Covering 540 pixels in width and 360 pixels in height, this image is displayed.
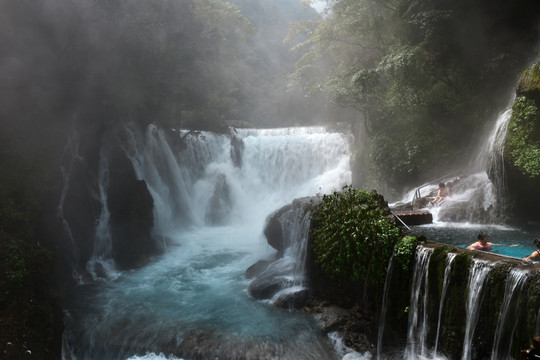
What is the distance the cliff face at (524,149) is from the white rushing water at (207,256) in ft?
30.2

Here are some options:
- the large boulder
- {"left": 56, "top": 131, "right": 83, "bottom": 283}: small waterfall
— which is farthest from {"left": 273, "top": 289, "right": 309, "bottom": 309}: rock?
{"left": 56, "top": 131, "right": 83, "bottom": 283}: small waterfall

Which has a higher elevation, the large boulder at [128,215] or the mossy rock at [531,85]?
the mossy rock at [531,85]

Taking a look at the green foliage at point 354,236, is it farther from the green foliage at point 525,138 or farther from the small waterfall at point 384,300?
the green foliage at point 525,138

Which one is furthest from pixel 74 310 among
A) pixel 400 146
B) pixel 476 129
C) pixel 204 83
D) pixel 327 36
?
pixel 327 36

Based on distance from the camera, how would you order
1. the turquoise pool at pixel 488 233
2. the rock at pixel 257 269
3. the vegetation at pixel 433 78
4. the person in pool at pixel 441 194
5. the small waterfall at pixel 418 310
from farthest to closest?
1. the vegetation at pixel 433 78
2. the person in pool at pixel 441 194
3. the rock at pixel 257 269
4. the turquoise pool at pixel 488 233
5. the small waterfall at pixel 418 310

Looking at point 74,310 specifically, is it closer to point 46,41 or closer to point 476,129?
point 46,41

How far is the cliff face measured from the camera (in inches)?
496

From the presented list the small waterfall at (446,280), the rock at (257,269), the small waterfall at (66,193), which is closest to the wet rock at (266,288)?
the rock at (257,269)

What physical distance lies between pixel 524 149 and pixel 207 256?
14256 millimetres

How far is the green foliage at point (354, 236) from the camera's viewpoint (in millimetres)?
8984

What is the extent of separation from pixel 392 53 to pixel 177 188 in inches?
609

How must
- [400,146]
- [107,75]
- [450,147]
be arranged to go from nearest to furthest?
[107,75] → [450,147] → [400,146]

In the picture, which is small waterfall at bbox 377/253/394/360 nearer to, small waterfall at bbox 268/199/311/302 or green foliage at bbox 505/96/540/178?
small waterfall at bbox 268/199/311/302

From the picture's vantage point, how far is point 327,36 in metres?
25.6
